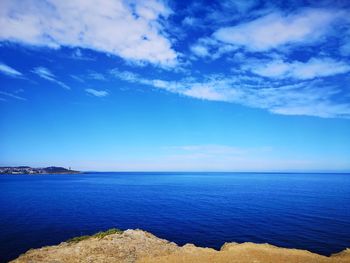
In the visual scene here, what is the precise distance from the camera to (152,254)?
2788 cm

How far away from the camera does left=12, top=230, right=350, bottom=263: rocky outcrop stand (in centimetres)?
2555

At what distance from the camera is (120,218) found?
197 ft

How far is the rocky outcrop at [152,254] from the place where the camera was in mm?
25545

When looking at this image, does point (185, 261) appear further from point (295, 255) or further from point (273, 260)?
point (295, 255)

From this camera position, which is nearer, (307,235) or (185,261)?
(185,261)

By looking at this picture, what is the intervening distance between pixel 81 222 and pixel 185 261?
3648cm

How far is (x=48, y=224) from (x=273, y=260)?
1738 inches

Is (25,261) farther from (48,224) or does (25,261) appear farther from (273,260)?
(48,224)

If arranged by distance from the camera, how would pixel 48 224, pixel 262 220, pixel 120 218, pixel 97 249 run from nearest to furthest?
pixel 97 249 < pixel 48 224 < pixel 262 220 < pixel 120 218

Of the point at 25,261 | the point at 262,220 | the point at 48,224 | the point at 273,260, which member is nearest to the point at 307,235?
the point at 262,220

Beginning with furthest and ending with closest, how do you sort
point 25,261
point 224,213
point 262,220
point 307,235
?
point 224,213, point 262,220, point 307,235, point 25,261

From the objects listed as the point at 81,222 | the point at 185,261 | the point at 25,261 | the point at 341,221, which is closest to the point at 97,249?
the point at 25,261

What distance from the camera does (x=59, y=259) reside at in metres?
25.0

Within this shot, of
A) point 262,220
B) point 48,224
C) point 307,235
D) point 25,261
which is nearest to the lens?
point 25,261
